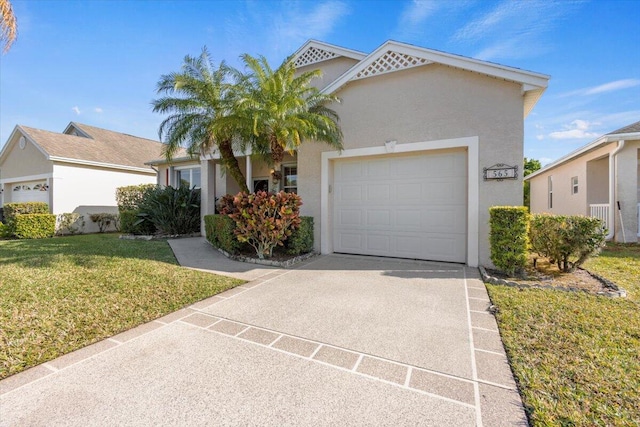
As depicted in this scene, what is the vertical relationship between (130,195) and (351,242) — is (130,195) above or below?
above

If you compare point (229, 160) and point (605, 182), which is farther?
point (605, 182)

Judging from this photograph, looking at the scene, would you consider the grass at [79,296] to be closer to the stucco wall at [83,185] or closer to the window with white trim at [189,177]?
the window with white trim at [189,177]

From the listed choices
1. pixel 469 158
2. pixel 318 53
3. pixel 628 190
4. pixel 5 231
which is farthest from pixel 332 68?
pixel 5 231

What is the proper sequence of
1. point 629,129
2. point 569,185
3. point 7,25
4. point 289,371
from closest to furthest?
point 289,371, point 7,25, point 629,129, point 569,185

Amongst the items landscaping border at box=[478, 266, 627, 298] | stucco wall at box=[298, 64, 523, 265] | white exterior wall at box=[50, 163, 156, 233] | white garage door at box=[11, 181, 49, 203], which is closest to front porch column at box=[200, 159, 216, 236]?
stucco wall at box=[298, 64, 523, 265]

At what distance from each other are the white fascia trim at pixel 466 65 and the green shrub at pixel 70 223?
52.2 feet

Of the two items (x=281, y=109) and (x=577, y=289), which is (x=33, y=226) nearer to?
(x=281, y=109)

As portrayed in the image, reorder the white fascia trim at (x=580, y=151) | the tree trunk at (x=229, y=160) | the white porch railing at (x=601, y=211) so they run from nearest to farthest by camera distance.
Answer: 1. the tree trunk at (x=229, y=160)
2. the white fascia trim at (x=580, y=151)
3. the white porch railing at (x=601, y=211)

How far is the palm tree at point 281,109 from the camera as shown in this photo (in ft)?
22.4

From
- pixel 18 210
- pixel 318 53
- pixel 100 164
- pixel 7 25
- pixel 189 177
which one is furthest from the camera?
pixel 100 164

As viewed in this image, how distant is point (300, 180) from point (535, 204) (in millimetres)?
20008

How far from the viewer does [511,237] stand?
5551 mm

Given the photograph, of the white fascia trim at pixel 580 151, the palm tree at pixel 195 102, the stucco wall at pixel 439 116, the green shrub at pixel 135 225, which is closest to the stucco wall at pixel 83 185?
the green shrub at pixel 135 225

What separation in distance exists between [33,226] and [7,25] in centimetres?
944
